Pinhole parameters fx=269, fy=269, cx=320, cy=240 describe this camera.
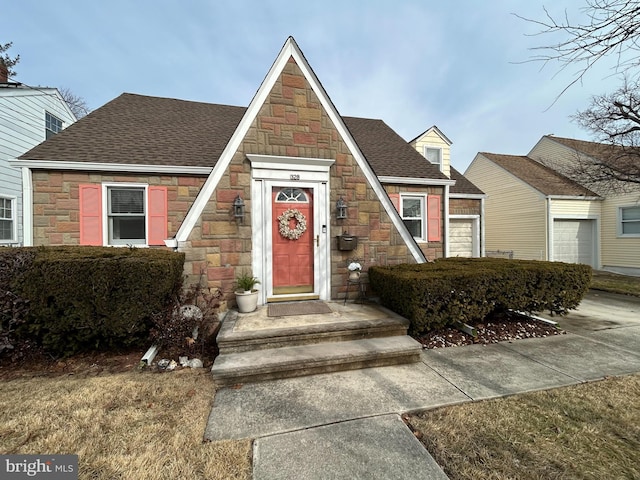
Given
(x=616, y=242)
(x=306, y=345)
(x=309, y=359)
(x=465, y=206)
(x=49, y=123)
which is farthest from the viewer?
(x=616, y=242)

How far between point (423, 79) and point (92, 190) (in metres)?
10.6

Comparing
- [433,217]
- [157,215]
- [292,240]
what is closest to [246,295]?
[292,240]

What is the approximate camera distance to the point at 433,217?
8930 mm

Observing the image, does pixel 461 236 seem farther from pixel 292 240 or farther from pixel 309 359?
pixel 309 359

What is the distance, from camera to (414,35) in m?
6.57

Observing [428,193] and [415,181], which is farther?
[428,193]

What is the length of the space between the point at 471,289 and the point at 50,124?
50.8 ft

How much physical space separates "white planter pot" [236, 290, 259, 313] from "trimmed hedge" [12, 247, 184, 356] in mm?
1224

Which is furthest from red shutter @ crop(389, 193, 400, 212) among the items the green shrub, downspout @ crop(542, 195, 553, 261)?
downspout @ crop(542, 195, 553, 261)

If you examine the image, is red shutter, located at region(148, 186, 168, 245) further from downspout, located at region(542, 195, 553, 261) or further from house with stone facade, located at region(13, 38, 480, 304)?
downspout, located at region(542, 195, 553, 261)

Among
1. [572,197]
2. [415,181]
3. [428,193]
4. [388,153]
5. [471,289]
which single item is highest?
[388,153]

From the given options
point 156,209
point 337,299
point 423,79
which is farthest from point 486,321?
point 423,79

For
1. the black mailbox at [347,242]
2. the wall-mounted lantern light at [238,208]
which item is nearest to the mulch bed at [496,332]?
the black mailbox at [347,242]

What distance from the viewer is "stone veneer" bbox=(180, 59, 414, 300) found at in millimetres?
5109
